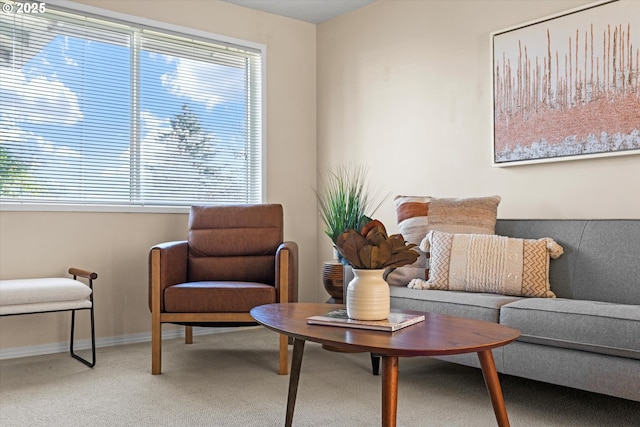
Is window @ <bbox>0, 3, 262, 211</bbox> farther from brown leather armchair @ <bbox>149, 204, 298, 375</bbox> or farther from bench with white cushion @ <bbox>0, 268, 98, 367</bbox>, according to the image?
bench with white cushion @ <bbox>0, 268, 98, 367</bbox>

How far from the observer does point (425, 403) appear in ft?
8.34

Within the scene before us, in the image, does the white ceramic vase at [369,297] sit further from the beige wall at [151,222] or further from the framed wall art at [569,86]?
the beige wall at [151,222]

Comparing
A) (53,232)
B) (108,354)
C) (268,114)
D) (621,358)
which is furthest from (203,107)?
(621,358)

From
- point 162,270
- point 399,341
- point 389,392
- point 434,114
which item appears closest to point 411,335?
point 399,341

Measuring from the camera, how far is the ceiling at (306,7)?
14.4 feet

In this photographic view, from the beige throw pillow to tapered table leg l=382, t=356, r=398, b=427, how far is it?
135cm

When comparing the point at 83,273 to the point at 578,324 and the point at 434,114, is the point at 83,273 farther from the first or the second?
the point at 578,324

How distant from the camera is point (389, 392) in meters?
1.61

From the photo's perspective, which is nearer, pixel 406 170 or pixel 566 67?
pixel 566 67

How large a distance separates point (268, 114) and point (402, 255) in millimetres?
2894

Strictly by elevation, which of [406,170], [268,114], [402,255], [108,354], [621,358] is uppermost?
[268,114]

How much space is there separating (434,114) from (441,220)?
3.31ft

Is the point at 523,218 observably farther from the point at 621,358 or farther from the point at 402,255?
the point at 402,255

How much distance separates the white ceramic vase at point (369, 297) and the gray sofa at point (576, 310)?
2.44 ft
